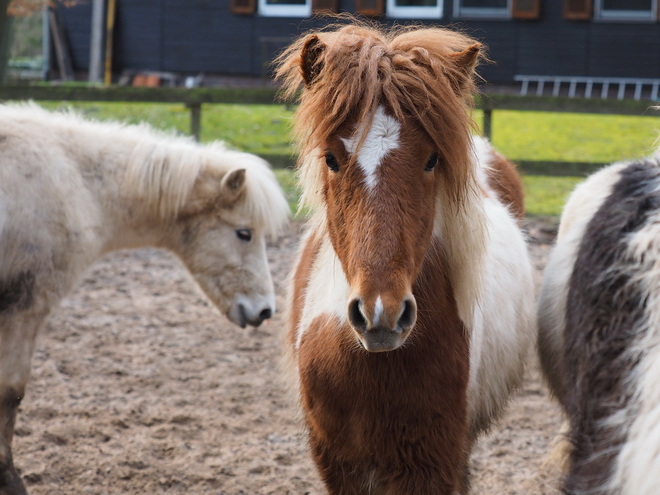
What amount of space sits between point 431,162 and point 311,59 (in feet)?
1.59

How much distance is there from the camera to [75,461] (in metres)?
3.51

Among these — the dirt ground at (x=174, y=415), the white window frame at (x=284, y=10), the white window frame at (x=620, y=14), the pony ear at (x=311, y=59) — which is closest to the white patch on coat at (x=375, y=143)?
the pony ear at (x=311, y=59)

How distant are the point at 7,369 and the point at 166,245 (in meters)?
1.30

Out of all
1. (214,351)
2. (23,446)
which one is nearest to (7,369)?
(23,446)

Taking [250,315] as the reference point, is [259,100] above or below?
above

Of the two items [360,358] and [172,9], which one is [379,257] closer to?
[360,358]

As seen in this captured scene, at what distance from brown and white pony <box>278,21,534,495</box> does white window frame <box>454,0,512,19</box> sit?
1444cm

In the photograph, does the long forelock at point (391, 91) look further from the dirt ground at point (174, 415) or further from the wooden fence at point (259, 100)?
the wooden fence at point (259, 100)

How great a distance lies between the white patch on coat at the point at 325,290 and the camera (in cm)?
220

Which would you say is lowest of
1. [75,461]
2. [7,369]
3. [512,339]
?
Answer: [75,461]

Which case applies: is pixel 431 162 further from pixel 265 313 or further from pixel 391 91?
pixel 265 313

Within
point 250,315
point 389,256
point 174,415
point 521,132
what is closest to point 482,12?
point 521,132

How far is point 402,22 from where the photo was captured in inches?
623

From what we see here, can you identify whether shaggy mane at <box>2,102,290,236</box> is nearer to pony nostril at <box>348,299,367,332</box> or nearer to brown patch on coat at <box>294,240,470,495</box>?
brown patch on coat at <box>294,240,470,495</box>
